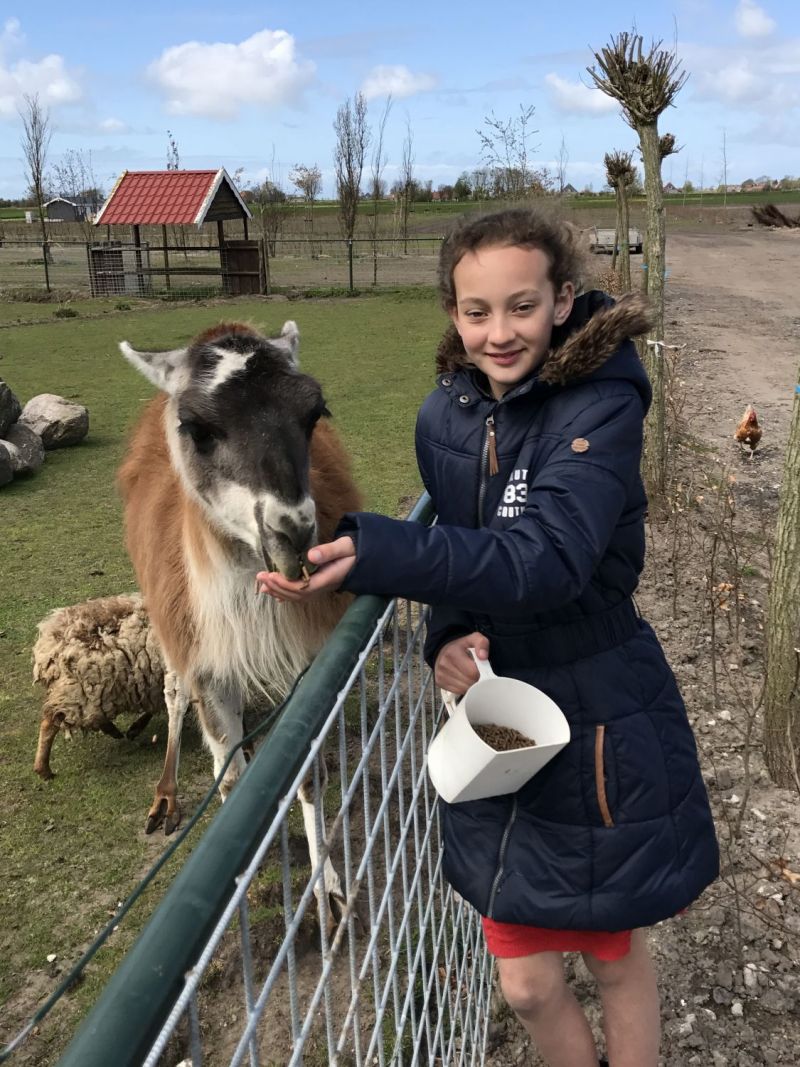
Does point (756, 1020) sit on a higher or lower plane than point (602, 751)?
lower

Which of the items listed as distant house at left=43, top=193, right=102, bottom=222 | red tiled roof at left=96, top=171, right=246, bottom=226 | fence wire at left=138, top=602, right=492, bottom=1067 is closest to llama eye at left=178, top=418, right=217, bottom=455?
fence wire at left=138, top=602, right=492, bottom=1067

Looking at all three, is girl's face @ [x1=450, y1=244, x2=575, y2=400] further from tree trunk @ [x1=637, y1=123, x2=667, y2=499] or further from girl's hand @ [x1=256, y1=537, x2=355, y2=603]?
tree trunk @ [x1=637, y1=123, x2=667, y2=499]

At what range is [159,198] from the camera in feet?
84.1

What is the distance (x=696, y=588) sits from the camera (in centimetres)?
547

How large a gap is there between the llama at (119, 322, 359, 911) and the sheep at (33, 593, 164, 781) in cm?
21

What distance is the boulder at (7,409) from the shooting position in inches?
343

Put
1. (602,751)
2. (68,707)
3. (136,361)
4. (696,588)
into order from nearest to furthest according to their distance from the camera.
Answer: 1. (602,751)
2. (136,361)
3. (68,707)
4. (696,588)

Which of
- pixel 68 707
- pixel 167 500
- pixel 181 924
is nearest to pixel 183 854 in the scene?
pixel 68 707

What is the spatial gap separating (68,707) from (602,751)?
9.80 feet

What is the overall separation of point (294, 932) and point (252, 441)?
5.82 feet

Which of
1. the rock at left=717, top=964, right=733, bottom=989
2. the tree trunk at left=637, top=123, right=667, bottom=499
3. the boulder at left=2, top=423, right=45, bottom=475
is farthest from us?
the boulder at left=2, top=423, right=45, bottom=475

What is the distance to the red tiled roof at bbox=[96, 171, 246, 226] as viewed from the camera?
24.8m

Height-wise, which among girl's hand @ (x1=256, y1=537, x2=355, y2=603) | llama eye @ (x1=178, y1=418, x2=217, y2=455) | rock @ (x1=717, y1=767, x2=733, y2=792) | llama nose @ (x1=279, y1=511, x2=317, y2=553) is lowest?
rock @ (x1=717, y1=767, x2=733, y2=792)

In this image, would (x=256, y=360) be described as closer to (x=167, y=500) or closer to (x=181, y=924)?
(x=167, y=500)
